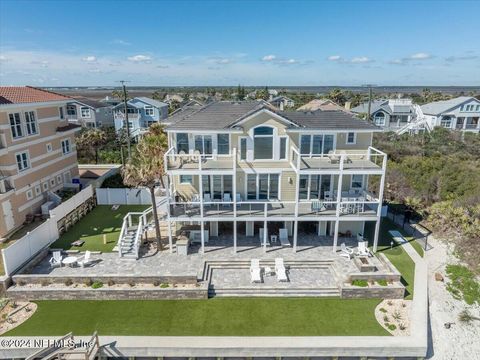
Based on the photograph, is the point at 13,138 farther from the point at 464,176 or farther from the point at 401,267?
the point at 464,176

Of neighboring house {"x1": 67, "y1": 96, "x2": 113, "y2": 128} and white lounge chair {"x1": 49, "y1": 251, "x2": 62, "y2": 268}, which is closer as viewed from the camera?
white lounge chair {"x1": 49, "y1": 251, "x2": 62, "y2": 268}

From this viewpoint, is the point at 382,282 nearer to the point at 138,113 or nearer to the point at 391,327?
the point at 391,327

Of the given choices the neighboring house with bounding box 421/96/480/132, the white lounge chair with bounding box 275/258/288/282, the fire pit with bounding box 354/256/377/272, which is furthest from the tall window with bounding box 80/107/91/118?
the neighboring house with bounding box 421/96/480/132

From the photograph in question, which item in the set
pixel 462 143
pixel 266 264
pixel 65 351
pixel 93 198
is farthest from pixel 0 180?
pixel 462 143

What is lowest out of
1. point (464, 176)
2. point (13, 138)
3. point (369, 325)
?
point (369, 325)

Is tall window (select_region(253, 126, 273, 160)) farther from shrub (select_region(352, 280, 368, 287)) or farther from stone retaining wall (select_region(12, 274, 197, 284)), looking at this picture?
shrub (select_region(352, 280, 368, 287))

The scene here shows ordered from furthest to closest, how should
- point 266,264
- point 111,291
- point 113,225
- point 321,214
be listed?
point 113,225, point 321,214, point 266,264, point 111,291

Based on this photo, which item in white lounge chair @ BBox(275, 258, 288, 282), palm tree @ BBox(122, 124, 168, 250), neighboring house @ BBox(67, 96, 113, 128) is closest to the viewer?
white lounge chair @ BBox(275, 258, 288, 282)
